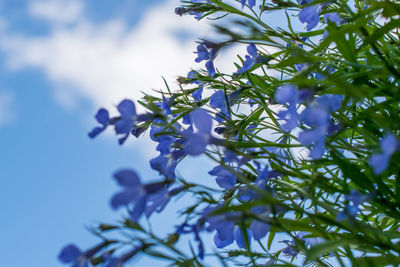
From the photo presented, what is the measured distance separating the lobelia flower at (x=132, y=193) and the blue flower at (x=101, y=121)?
129mm

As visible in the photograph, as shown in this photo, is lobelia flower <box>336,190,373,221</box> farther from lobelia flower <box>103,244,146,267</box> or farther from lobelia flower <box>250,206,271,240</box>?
lobelia flower <box>103,244,146,267</box>

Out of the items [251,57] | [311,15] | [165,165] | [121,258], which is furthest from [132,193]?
[311,15]

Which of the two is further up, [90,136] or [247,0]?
[247,0]

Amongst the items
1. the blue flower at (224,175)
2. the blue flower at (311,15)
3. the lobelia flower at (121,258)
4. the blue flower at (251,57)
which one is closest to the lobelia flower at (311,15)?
the blue flower at (311,15)

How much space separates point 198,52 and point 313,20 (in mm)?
226

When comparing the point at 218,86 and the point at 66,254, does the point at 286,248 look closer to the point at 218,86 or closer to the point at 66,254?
the point at 218,86

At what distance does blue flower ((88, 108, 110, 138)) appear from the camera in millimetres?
612

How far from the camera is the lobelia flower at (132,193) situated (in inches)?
19.5

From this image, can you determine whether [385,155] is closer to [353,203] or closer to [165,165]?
[353,203]

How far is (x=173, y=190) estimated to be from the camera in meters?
0.56

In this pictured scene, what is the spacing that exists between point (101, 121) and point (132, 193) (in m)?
0.14

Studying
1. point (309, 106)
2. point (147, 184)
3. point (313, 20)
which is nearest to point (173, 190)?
point (147, 184)

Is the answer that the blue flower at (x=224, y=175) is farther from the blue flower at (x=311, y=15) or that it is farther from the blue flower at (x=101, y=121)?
the blue flower at (x=311, y=15)

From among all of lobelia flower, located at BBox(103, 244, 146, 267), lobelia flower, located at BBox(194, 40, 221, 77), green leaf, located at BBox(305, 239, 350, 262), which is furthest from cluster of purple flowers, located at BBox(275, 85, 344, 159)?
lobelia flower, located at BBox(194, 40, 221, 77)
